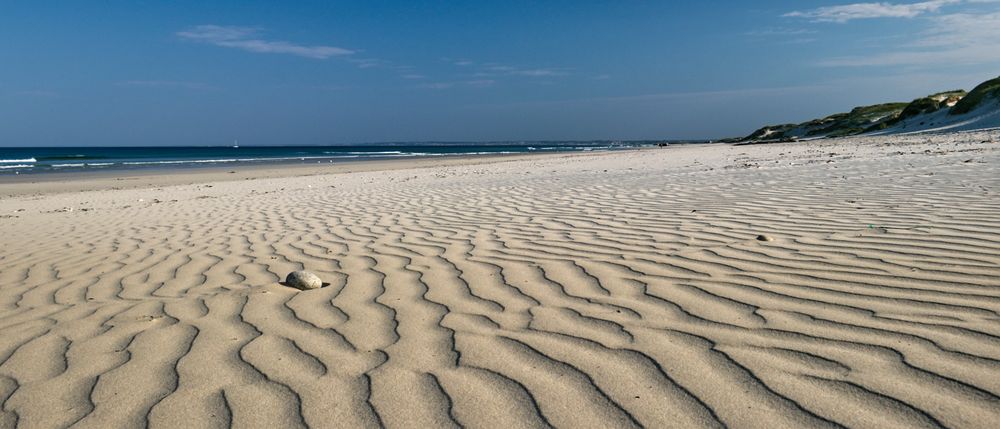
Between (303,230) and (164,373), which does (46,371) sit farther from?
(303,230)

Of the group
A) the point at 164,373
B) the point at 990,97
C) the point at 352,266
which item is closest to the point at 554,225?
the point at 352,266

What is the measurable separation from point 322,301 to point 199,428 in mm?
1454

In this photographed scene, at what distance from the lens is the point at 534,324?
2.88 metres

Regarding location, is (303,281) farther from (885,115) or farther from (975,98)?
(885,115)

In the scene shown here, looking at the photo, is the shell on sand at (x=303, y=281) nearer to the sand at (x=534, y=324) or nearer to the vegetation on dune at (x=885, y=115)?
the sand at (x=534, y=324)

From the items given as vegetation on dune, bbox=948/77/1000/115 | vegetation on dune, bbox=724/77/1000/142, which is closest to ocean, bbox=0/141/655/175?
vegetation on dune, bbox=724/77/1000/142

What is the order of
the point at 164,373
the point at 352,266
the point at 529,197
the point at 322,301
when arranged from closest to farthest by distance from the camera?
the point at 164,373 < the point at 322,301 < the point at 352,266 < the point at 529,197

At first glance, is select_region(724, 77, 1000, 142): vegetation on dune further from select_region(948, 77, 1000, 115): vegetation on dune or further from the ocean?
the ocean

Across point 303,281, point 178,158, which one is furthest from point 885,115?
point 303,281

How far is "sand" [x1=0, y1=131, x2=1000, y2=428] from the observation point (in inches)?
80.7

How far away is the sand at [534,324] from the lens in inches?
80.7

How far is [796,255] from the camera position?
403cm

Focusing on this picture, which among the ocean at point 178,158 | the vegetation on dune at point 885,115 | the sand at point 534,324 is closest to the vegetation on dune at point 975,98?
the vegetation on dune at point 885,115

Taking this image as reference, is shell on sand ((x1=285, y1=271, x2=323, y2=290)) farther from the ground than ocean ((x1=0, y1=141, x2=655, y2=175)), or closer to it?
farther from the ground
